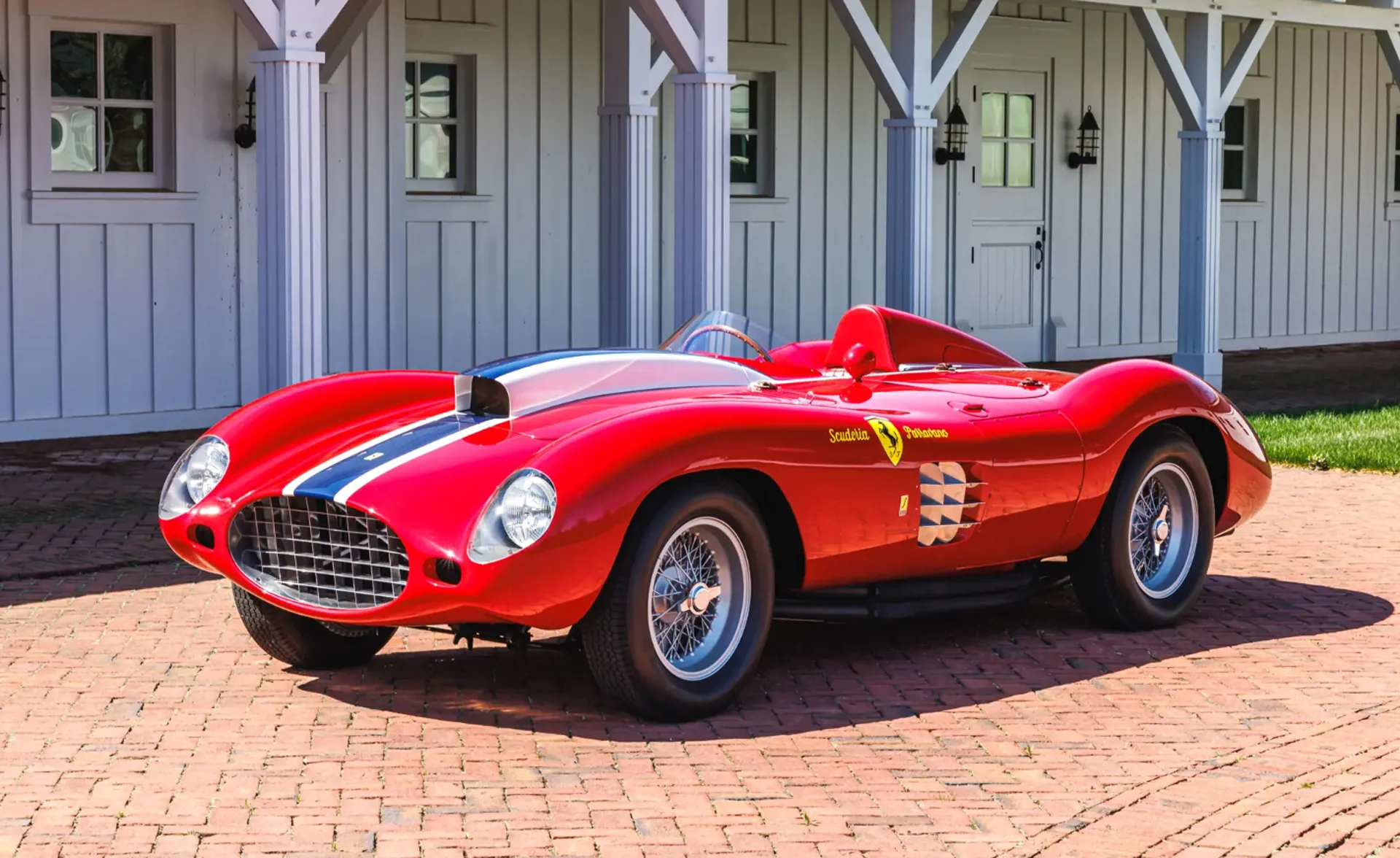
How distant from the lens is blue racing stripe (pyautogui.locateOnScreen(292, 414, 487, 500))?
211 inches

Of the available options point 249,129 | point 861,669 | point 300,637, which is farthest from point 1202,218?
point 300,637

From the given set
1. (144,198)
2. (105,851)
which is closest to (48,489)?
(144,198)

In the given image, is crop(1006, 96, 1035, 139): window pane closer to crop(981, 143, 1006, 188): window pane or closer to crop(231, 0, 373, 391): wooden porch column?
crop(981, 143, 1006, 188): window pane

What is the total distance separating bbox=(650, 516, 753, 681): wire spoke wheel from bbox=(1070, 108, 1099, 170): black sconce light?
12797 millimetres

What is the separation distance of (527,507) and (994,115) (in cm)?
1277

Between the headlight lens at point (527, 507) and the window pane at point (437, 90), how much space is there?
866 centimetres

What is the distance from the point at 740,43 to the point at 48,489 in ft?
23.5

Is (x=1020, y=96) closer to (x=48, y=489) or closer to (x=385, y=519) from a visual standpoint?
(x=48, y=489)

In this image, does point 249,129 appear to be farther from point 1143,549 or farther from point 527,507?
point 527,507

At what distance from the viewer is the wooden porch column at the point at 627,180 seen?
11547mm

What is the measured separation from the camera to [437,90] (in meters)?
13.5

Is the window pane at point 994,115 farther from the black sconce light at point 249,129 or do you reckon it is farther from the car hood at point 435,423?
the car hood at point 435,423

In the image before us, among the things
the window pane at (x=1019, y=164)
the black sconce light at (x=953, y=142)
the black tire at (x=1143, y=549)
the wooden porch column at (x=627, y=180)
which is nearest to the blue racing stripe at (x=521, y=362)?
the black tire at (x=1143, y=549)

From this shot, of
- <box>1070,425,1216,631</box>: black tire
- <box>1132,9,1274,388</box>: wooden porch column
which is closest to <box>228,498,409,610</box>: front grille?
<box>1070,425,1216,631</box>: black tire
